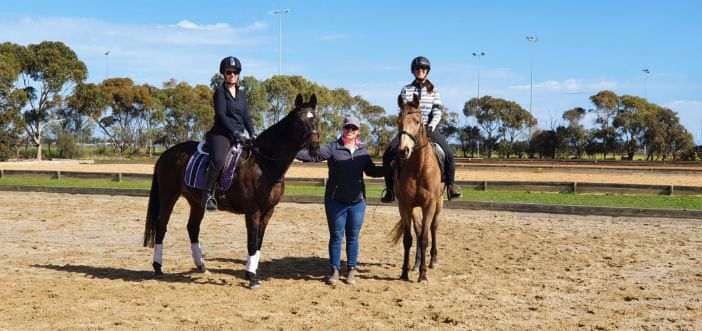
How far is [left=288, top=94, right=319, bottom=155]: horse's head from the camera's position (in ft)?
22.5

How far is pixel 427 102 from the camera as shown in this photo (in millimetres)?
7715

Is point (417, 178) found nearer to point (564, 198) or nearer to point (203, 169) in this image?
point (203, 169)

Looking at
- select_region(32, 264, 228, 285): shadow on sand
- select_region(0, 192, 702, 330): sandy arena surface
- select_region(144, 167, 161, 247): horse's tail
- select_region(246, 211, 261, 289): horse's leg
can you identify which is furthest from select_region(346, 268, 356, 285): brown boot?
select_region(144, 167, 161, 247): horse's tail

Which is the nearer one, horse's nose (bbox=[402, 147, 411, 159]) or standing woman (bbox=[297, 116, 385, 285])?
horse's nose (bbox=[402, 147, 411, 159])

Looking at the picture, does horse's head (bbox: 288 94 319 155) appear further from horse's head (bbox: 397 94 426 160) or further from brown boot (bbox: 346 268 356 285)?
brown boot (bbox: 346 268 356 285)

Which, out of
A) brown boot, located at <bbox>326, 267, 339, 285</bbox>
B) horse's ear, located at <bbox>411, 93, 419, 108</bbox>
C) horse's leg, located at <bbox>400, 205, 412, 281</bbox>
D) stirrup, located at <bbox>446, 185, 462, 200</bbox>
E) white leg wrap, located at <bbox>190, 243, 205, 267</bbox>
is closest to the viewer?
horse's ear, located at <bbox>411, 93, 419, 108</bbox>

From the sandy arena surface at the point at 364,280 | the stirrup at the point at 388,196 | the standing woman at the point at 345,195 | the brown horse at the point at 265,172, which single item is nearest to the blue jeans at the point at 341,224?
the standing woman at the point at 345,195

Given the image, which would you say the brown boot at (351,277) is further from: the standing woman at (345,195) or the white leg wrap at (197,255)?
the white leg wrap at (197,255)

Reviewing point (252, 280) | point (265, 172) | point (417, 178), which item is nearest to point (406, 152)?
point (417, 178)

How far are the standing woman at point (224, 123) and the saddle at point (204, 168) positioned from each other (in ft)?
0.22

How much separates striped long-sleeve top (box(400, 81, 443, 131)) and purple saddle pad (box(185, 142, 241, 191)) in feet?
7.15

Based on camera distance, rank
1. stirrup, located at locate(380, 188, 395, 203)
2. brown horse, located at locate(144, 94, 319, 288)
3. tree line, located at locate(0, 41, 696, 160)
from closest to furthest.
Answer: brown horse, located at locate(144, 94, 319, 288) < stirrup, located at locate(380, 188, 395, 203) < tree line, located at locate(0, 41, 696, 160)

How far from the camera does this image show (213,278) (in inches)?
305

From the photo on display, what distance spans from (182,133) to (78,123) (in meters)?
11.2
